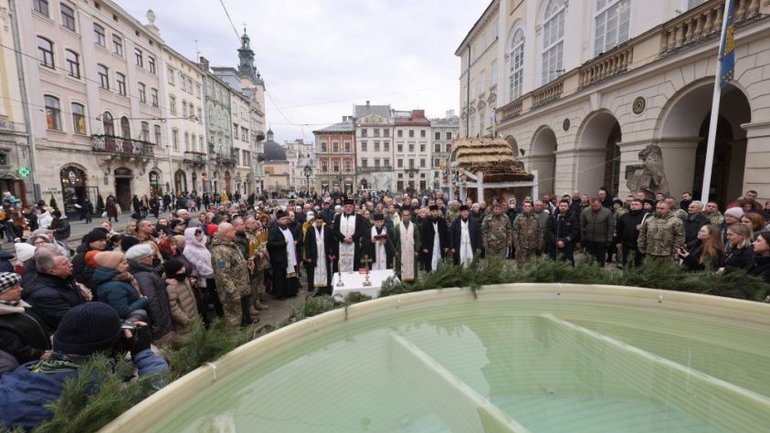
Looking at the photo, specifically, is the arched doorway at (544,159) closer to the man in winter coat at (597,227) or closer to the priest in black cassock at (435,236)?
the man in winter coat at (597,227)

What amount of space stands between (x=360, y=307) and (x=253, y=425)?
130 centimetres

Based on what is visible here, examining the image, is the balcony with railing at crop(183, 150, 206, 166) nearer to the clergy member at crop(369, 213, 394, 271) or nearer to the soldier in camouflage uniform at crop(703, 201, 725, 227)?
the clergy member at crop(369, 213, 394, 271)

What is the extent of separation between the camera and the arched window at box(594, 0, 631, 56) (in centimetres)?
1165

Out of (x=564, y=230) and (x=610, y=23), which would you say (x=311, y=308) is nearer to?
(x=564, y=230)

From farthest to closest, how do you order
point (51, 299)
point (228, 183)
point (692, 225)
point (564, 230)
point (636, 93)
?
point (228, 183) < point (636, 93) < point (564, 230) < point (692, 225) < point (51, 299)

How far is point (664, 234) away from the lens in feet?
19.8

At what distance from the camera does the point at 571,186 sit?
559 inches

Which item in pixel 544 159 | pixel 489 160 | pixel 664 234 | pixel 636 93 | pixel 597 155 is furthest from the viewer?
pixel 544 159

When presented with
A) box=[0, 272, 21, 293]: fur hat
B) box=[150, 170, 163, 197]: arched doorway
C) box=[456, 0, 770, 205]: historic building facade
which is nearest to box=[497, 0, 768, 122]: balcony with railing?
box=[456, 0, 770, 205]: historic building facade

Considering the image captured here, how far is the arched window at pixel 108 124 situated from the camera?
82.7ft

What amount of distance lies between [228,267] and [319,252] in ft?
7.66

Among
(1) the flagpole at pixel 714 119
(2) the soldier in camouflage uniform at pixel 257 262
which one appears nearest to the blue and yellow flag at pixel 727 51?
(1) the flagpole at pixel 714 119

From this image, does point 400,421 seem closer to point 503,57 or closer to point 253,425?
point 253,425

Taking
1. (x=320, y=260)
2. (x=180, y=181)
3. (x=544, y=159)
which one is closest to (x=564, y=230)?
(x=320, y=260)
